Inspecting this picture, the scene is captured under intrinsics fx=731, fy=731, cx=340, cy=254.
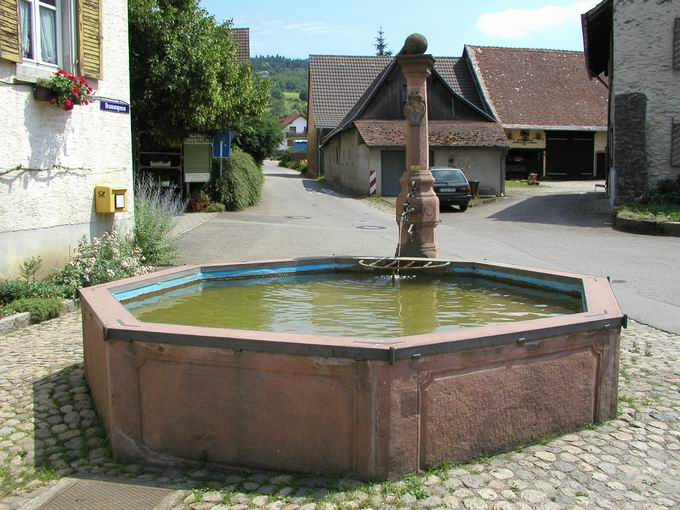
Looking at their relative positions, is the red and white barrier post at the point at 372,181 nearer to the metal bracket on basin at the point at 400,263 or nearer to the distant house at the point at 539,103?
the distant house at the point at 539,103

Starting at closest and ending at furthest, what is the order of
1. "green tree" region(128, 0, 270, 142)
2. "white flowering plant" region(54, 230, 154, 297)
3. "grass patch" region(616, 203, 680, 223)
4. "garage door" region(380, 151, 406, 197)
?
"white flowering plant" region(54, 230, 154, 297) < "grass patch" region(616, 203, 680, 223) < "green tree" region(128, 0, 270, 142) < "garage door" region(380, 151, 406, 197)

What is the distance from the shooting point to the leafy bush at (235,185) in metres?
25.2

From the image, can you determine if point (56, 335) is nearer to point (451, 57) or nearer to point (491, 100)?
point (491, 100)

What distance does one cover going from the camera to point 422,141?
9.32 metres

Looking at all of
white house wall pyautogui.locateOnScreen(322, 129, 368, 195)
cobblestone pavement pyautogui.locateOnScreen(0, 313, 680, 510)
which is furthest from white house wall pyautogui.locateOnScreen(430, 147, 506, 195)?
cobblestone pavement pyautogui.locateOnScreen(0, 313, 680, 510)

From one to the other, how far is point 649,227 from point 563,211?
19.9 ft

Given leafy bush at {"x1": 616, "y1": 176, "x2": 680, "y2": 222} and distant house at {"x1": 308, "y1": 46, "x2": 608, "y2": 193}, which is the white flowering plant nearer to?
leafy bush at {"x1": 616, "y1": 176, "x2": 680, "y2": 222}

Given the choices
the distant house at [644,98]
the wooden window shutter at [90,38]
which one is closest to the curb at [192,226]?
the wooden window shutter at [90,38]

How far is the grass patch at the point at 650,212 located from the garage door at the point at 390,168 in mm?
13079

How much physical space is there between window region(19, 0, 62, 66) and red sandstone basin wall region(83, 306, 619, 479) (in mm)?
6562

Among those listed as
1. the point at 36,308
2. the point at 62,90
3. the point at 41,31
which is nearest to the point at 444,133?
the point at 41,31

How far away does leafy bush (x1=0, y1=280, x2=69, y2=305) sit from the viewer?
28.8ft

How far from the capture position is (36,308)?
27.7ft

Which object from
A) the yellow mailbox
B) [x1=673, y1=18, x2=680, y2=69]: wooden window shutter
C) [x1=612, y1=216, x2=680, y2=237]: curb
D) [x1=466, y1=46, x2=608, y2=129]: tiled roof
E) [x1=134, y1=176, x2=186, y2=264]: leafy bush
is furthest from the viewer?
[x1=466, y1=46, x2=608, y2=129]: tiled roof
